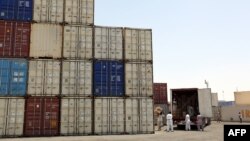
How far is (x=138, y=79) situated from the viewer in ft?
73.4

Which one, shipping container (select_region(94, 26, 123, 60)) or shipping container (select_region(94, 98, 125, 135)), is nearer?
shipping container (select_region(94, 98, 125, 135))

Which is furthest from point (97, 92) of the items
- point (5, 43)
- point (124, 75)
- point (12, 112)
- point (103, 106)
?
point (5, 43)

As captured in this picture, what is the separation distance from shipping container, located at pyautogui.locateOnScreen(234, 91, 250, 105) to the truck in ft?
86.7

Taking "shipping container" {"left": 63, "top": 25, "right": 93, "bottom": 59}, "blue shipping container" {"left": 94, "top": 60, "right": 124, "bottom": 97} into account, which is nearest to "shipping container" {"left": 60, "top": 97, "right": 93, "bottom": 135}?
"blue shipping container" {"left": 94, "top": 60, "right": 124, "bottom": 97}

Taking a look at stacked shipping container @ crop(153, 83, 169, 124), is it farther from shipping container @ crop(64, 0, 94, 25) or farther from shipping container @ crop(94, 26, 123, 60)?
shipping container @ crop(64, 0, 94, 25)

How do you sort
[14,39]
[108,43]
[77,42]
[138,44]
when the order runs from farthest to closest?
[138,44] → [108,43] → [77,42] → [14,39]

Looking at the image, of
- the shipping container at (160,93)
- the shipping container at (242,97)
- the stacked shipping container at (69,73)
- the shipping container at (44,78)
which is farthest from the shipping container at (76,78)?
the shipping container at (242,97)

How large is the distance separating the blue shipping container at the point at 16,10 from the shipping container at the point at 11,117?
19.1 ft

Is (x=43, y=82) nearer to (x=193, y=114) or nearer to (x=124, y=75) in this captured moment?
(x=124, y=75)

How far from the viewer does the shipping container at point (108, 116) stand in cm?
2094

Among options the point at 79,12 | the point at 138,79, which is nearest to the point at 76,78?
the point at 138,79

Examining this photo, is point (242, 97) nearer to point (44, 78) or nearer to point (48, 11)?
point (44, 78)

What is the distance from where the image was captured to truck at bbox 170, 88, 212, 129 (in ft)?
91.5

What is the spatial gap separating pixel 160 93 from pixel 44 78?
23455 mm
